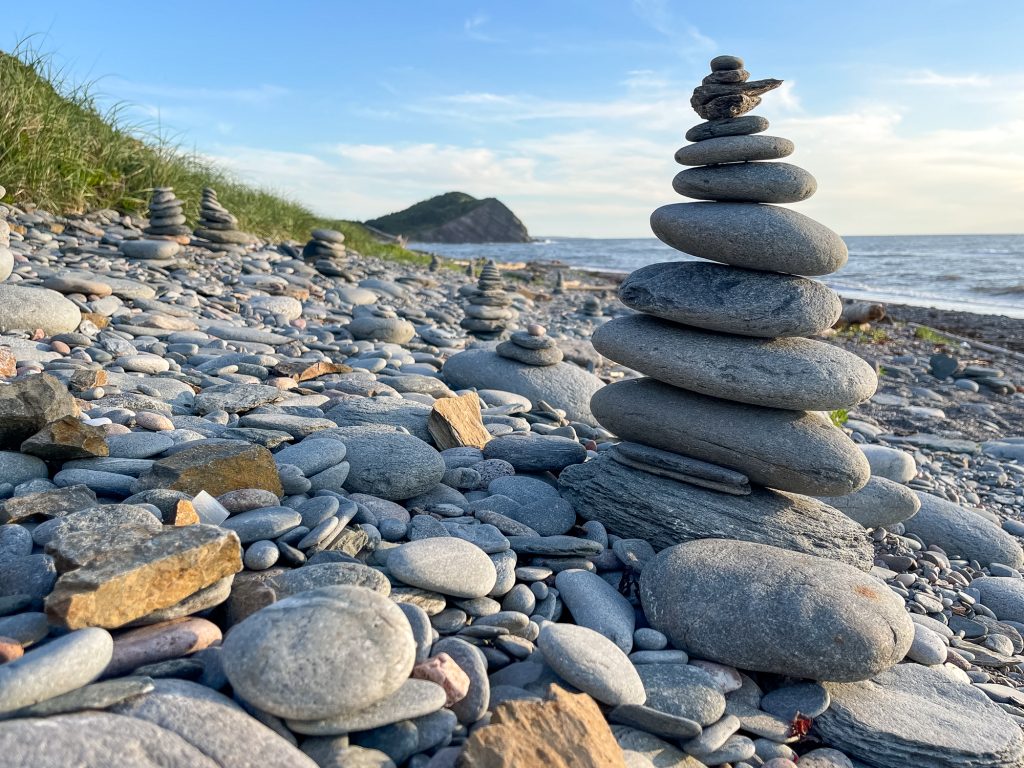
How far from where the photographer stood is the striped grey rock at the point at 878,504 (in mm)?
4512

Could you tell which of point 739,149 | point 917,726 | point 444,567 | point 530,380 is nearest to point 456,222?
point 530,380

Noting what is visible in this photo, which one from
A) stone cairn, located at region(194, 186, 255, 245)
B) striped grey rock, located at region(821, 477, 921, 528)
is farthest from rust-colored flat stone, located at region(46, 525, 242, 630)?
stone cairn, located at region(194, 186, 255, 245)

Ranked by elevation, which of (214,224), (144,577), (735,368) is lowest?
(144,577)

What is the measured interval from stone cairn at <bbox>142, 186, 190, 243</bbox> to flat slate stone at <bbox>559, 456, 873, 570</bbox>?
343 inches

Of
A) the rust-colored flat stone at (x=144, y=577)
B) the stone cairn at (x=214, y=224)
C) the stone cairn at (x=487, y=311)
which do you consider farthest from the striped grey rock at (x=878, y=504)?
the stone cairn at (x=214, y=224)

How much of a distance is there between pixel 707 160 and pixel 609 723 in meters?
2.58

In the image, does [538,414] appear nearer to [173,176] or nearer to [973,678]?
[973,678]

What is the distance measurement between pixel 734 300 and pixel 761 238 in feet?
1.00

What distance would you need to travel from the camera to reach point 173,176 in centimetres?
1307

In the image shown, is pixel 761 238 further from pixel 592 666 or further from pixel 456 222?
pixel 456 222

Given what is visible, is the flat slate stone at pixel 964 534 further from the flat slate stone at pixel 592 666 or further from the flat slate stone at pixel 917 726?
the flat slate stone at pixel 592 666

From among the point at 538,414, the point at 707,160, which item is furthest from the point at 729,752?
the point at 538,414

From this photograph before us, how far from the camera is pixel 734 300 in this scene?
11.9ft

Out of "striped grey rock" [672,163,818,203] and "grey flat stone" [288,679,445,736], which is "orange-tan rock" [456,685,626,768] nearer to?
"grey flat stone" [288,679,445,736]
